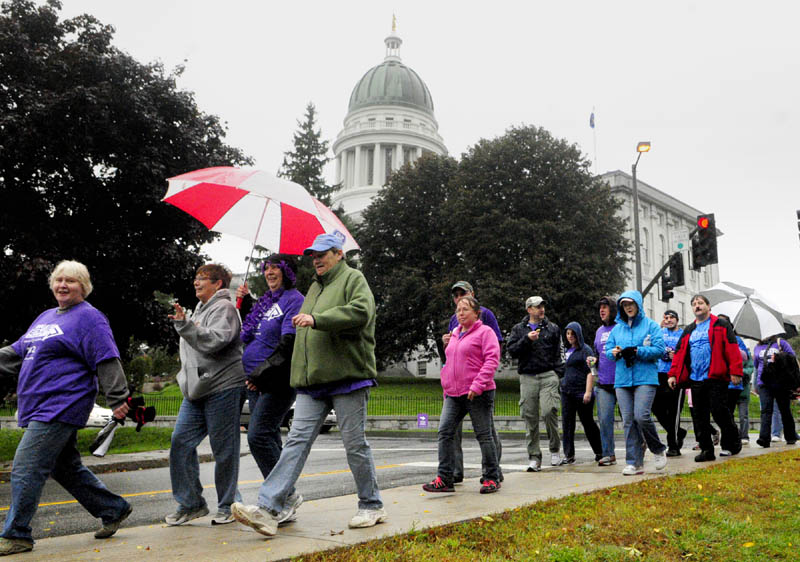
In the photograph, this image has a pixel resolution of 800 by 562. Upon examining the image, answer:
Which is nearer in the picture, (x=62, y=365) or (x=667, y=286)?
(x=62, y=365)

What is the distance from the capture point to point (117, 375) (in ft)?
15.6

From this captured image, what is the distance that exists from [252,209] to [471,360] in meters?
2.36

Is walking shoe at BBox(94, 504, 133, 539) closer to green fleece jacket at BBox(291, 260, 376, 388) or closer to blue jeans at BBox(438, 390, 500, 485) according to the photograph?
green fleece jacket at BBox(291, 260, 376, 388)

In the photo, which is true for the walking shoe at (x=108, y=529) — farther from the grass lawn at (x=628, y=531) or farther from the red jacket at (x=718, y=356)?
the red jacket at (x=718, y=356)

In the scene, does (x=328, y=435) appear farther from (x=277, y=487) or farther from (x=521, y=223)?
(x=521, y=223)

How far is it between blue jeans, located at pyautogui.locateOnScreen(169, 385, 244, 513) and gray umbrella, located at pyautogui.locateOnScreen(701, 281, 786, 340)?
28.2ft

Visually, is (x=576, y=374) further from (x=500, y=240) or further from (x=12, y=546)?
Result: (x=500, y=240)

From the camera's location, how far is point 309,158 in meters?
52.4

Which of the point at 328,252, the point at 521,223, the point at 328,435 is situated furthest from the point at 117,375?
the point at 521,223

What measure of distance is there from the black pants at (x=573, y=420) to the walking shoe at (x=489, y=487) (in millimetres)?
3032

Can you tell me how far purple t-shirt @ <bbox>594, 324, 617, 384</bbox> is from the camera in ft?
29.5

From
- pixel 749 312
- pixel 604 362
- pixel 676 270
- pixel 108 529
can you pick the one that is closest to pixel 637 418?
pixel 604 362

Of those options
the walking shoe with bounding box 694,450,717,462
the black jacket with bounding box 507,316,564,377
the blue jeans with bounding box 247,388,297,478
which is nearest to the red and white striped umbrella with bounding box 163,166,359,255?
the blue jeans with bounding box 247,388,297,478

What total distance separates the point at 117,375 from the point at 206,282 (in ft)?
3.75
